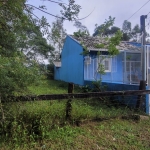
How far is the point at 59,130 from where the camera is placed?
3.57 meters

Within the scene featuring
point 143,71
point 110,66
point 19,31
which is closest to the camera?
point 19,31

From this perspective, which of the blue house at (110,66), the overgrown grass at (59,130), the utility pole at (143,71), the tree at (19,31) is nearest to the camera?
the tree at (19,31)

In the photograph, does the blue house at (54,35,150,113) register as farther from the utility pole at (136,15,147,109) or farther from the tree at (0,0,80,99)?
the tree at (0,0,80,99)

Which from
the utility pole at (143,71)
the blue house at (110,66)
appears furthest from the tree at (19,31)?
the blue house at (110,66)

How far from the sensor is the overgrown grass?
10.2 ft

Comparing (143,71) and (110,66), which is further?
(110,66)

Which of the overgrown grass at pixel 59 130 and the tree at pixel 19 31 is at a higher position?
the tree at pixel 19 31

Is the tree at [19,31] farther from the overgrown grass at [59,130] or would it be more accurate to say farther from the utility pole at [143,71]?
the utility pole at [143,71]

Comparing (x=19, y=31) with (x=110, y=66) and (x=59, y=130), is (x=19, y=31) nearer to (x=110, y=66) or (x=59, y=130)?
(x=59, y=130)

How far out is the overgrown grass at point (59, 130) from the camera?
3.10m

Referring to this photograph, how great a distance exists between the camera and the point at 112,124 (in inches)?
164

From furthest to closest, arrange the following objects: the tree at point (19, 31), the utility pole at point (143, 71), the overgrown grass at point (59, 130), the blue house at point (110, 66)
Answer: the blue house at point (110, 66), the utility pole at point (143, 71), the overgrown grass at point (59, 130), the tree at point (19, 31)

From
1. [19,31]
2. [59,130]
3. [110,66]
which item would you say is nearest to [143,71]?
[110,66]

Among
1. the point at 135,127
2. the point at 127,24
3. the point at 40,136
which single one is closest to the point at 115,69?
the point at 135,127
